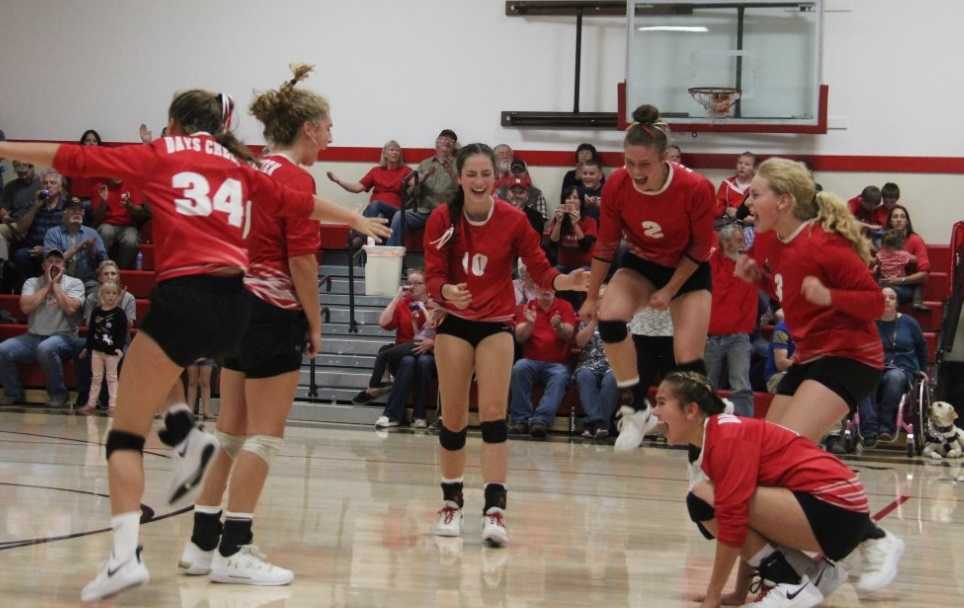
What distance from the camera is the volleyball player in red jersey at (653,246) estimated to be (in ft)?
18.2

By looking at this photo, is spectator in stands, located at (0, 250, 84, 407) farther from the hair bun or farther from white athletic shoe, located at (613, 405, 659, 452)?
the hair bun

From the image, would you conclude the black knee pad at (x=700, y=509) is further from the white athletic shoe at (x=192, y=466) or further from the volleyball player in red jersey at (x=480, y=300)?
the white athletic shoe at (x=192, y=466)

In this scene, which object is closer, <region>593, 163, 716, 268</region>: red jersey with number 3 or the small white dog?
<region>593, 163, 716, 268</region>: red jersey with number 3

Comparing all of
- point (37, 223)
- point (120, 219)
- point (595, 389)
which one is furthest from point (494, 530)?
point (120, 219)

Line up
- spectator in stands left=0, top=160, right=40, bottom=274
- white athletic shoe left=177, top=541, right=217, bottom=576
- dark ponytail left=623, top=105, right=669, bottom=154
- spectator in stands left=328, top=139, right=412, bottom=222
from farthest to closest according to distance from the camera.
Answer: spectator in stands left=328, top=139, right=412, bottom=222 < spectator in stands left=0, top=160, right=40, bottom=274 < dark ponytail left=623, top=105, right=669, bottom=154 < white athletic shoe left=177, top=541, right=217, bottom=576

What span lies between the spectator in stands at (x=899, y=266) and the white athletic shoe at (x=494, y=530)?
7.06 meters

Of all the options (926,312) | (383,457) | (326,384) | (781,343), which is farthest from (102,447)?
(926,312)

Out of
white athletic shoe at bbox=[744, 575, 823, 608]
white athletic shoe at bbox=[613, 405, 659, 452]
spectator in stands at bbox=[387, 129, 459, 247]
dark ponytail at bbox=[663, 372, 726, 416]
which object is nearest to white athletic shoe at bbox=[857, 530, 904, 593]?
white athletic shoe at bbox=[744, 575, 823, 608]

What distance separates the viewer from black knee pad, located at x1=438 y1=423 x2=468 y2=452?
5.92m

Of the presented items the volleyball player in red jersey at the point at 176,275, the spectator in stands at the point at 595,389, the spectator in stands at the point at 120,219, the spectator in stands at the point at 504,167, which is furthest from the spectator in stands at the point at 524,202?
the volleyball player in red jersey at the point at 176,275

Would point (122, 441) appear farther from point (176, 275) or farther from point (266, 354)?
point (266, 354)

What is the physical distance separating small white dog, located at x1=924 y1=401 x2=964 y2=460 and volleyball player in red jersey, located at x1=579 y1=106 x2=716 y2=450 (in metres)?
4.94

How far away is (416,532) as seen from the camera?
5996 mm

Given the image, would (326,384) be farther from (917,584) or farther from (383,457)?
(917,584)
